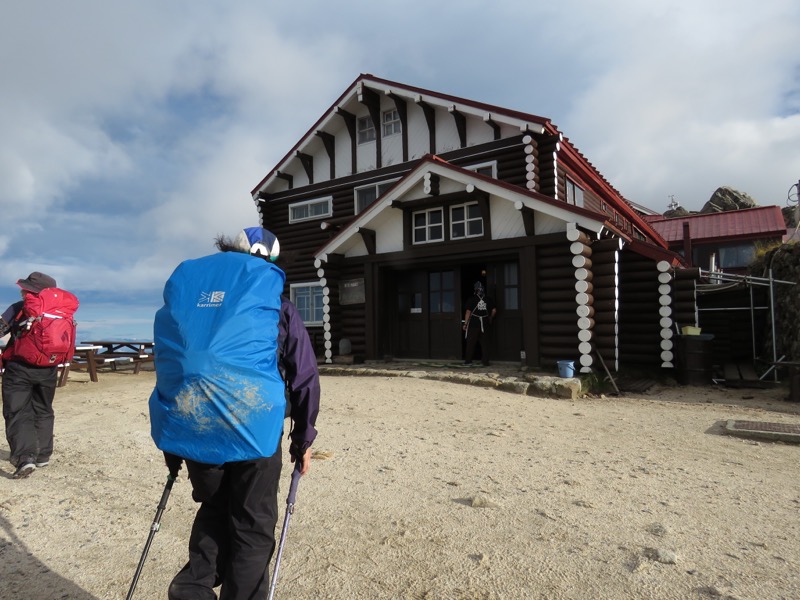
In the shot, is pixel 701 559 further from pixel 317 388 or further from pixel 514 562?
pixel 317 388

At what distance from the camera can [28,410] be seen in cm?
472

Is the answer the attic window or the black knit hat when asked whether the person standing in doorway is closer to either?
the attic window

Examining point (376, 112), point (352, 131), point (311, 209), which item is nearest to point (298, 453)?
point (376, 112)

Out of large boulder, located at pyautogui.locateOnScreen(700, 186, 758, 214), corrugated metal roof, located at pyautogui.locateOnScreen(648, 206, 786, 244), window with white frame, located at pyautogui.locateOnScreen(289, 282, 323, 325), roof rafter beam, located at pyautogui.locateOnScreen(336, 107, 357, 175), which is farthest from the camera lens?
large boulder, located at pyautogui.locateOnScreen(700, 186, 758, 214)

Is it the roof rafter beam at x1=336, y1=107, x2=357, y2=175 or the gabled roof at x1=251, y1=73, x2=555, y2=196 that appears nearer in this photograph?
the gabled roof at x1=251, y1=73, x2=555, y2=196

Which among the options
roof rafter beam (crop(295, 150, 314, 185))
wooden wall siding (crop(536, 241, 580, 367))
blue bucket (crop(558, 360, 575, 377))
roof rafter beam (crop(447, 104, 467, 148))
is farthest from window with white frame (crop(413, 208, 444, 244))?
roof rafter beam (crop(295, 150, 314, 185))

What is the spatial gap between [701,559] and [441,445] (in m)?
2.89

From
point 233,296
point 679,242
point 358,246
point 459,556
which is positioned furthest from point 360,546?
point 679,242

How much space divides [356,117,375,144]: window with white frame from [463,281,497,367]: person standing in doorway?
6915mm

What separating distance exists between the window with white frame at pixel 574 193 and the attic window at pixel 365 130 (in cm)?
602

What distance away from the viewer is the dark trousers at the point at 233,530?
6.33ft

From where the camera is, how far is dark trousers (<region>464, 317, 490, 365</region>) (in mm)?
10531

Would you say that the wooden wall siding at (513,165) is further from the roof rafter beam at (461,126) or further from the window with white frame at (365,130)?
the window with white frame at (365,130)

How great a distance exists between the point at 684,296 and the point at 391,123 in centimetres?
925
